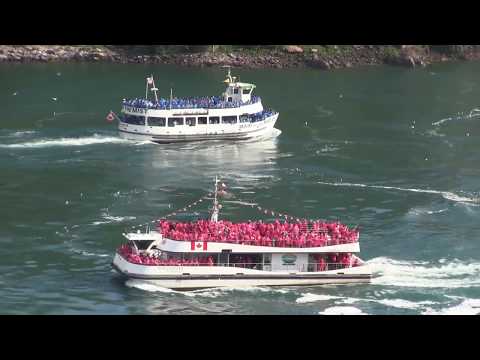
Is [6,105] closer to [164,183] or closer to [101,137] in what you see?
[101,137]

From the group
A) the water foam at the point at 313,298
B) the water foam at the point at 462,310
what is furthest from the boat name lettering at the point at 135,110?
the water foam at the point at 462,310

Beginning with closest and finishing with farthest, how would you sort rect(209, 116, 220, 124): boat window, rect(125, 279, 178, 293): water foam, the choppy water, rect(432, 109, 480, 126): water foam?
the choppy water, rect(125, 279, 178, 293): water foam, rect(209, 116, 220, 124): boat window, rect(432, 109, 480, 126): water foam

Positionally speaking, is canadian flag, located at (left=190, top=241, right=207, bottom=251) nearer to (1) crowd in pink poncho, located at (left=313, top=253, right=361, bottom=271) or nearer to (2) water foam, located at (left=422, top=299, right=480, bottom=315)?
(1) crowd in pink poncho, located at (left=313, top=253, right=361, bottom=271)

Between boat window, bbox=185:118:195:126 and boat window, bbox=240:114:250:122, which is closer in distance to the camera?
boat window, bbox=185:118:195:126

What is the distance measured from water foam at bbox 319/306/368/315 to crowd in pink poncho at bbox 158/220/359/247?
6221 millimetres

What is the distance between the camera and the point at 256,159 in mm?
141625

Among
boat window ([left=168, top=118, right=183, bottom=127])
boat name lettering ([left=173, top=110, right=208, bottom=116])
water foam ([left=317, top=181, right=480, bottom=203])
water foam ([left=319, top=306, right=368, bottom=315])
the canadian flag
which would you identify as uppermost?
boat name lettering ([left=173, top=110, right=208, bottom=116])

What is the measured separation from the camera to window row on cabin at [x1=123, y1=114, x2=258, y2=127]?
152 meters

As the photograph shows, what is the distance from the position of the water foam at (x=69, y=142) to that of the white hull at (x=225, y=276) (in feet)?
170

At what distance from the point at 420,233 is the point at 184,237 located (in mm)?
23441

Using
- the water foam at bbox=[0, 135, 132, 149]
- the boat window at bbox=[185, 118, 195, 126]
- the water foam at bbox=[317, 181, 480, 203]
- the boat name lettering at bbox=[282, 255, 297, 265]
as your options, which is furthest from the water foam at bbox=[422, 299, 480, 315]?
the boat window at bbox=[185, 118, 195, 126]

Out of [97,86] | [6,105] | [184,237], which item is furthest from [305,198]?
[97,86]

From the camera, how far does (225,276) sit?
9375 centimetres

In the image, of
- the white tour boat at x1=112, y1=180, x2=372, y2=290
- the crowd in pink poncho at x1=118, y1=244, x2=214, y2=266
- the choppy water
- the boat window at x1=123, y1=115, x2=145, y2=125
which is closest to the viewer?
the choppy water
